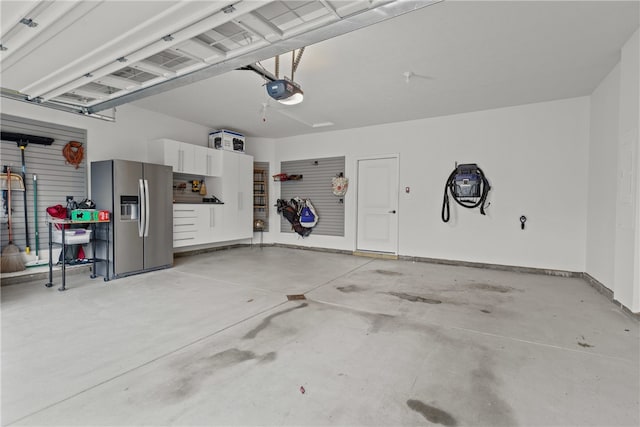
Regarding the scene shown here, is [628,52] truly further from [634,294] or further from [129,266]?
[129,266]

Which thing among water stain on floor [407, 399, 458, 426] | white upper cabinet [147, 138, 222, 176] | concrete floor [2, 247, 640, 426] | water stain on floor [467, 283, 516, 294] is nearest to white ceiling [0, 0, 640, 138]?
white upper cabinet [147, 138, 222, 176]

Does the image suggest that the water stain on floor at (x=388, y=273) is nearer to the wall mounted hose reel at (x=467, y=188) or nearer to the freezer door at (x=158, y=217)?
the wall mounted hose reel at (x=467, y=188)

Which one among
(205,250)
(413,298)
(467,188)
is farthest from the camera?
(205,250)

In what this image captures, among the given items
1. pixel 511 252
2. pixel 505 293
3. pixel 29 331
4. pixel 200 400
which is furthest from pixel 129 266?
pixel 511 252

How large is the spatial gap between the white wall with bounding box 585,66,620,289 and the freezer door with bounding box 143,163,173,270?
258 inches

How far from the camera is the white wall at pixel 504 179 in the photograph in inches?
191

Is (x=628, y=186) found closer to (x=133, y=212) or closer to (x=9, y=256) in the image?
(x=133, y=212)

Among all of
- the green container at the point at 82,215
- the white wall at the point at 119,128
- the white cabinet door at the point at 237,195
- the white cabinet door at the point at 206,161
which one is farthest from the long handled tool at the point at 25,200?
the white cabinet door at the point at 237,195

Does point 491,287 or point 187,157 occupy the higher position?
point 187,157

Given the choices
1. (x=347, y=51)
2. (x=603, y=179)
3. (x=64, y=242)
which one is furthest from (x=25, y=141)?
(x=603, y=179)

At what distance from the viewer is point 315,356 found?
7.46 ft

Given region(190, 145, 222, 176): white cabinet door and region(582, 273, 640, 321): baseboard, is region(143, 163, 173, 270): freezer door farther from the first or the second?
region(582, 273, 640, 321): baseboard

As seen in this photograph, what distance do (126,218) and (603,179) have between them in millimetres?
7022

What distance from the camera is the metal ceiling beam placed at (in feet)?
6.84
